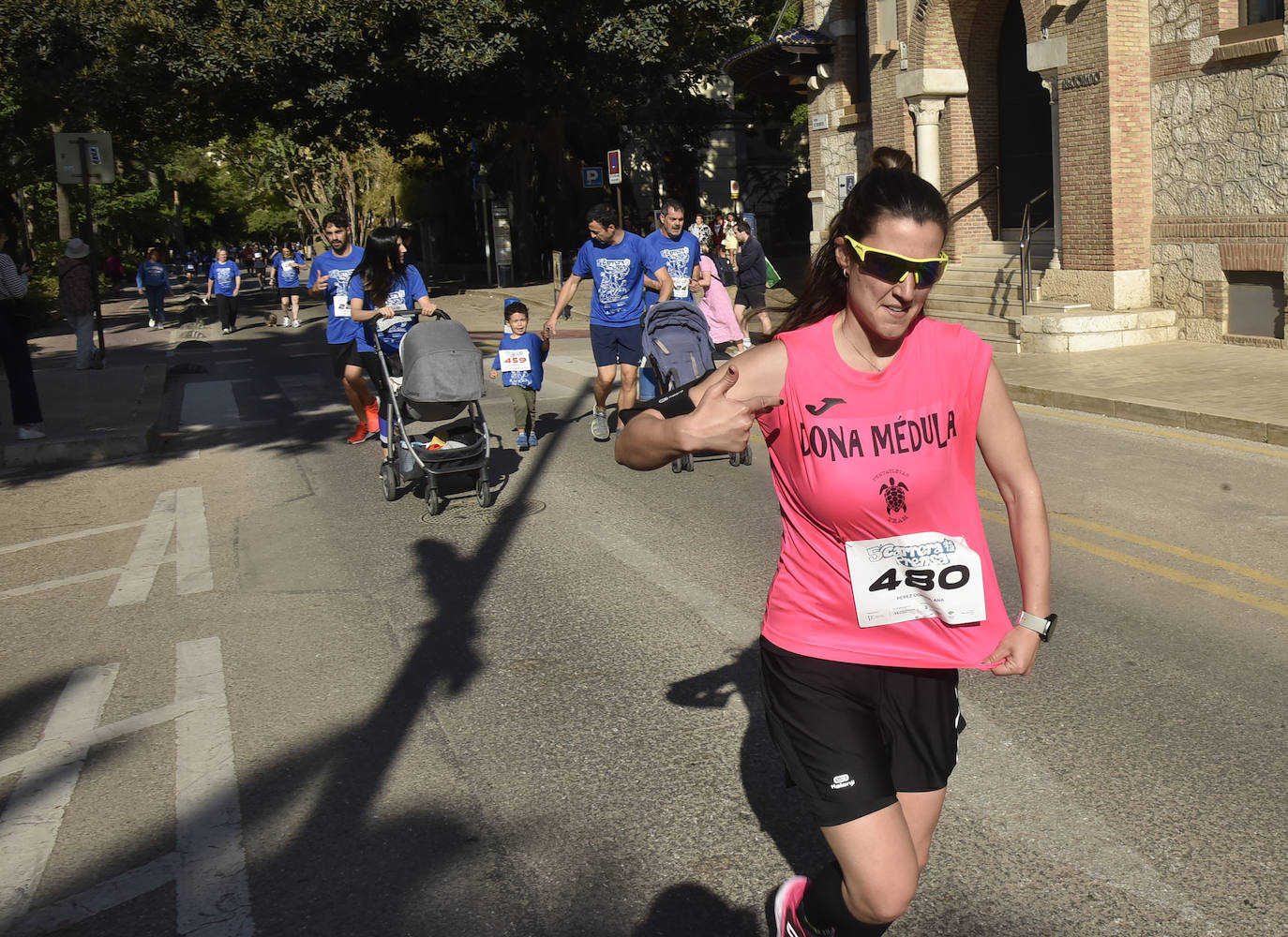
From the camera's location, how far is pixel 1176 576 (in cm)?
644

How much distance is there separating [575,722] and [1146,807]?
205cm

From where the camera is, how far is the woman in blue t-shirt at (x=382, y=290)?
959 centimetres

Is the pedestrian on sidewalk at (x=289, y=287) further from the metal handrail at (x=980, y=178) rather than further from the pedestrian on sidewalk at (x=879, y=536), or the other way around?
the pedestrian on sidewalk at (x=879, y=536)

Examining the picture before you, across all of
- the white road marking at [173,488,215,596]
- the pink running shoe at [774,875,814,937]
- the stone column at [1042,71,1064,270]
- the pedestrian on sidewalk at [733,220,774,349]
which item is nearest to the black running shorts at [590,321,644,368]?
the white road marking at [173,488,215,596]

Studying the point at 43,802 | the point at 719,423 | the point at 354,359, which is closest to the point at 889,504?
the point at 719,423

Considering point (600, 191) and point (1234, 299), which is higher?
point (600, 191)

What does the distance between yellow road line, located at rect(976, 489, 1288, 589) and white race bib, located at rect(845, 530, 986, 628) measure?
4228 mm

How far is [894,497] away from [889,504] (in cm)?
2

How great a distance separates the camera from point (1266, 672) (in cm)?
504

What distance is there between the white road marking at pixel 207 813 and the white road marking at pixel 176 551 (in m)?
1.53

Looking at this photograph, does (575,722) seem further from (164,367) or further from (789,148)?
(789,148)

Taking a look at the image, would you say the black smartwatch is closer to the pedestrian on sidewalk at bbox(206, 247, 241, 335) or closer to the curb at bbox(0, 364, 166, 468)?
the curb at bbox(0, 364, 166, 468)

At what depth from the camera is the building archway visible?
20250 mm

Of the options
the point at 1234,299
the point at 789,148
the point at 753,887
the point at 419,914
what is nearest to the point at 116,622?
the point at 419,914
